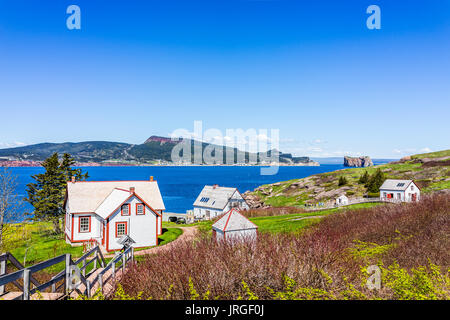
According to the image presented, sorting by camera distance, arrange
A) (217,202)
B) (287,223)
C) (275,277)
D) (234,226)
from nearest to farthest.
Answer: (275,277)
(234,226)
(287,223)
(217,202)

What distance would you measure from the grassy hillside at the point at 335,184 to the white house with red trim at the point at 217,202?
1798cm

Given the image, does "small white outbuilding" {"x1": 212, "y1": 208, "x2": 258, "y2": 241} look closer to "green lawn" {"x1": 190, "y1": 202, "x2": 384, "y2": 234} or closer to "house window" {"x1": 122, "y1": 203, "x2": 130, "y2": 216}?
"green lawn" {"x1": 190, "y1": 202, "x2": 384, "y2": 234}

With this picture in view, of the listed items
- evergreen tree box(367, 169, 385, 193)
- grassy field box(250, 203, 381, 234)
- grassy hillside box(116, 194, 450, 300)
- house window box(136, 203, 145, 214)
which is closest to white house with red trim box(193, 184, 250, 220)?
grassy field box(250, 203, 381, 234)

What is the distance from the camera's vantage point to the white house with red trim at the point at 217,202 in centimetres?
6166

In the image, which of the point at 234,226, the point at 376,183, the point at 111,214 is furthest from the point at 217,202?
the point at 234,226

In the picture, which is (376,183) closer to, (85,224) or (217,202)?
(217,202)

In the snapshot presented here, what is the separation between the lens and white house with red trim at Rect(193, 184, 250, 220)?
6166cm

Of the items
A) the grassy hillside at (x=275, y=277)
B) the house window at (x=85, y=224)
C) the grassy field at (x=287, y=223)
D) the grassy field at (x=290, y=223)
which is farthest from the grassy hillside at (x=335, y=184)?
the grassy hillside at (x=275, y=277)

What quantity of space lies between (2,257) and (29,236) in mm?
41222

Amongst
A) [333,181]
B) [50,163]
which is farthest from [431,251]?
[333,181]

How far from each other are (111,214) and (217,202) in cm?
3253

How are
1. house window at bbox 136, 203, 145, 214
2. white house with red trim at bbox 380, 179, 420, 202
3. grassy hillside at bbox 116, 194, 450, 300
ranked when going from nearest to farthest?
grassy hillside at bbox 116, 194, 450, 300
house window at bbox 136, 203, 145, 214
white house with red trim at bbox 380, 179, 420, 202

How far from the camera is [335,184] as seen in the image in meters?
87.9

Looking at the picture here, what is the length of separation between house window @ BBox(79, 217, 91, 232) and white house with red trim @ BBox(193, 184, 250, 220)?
94.2ft
